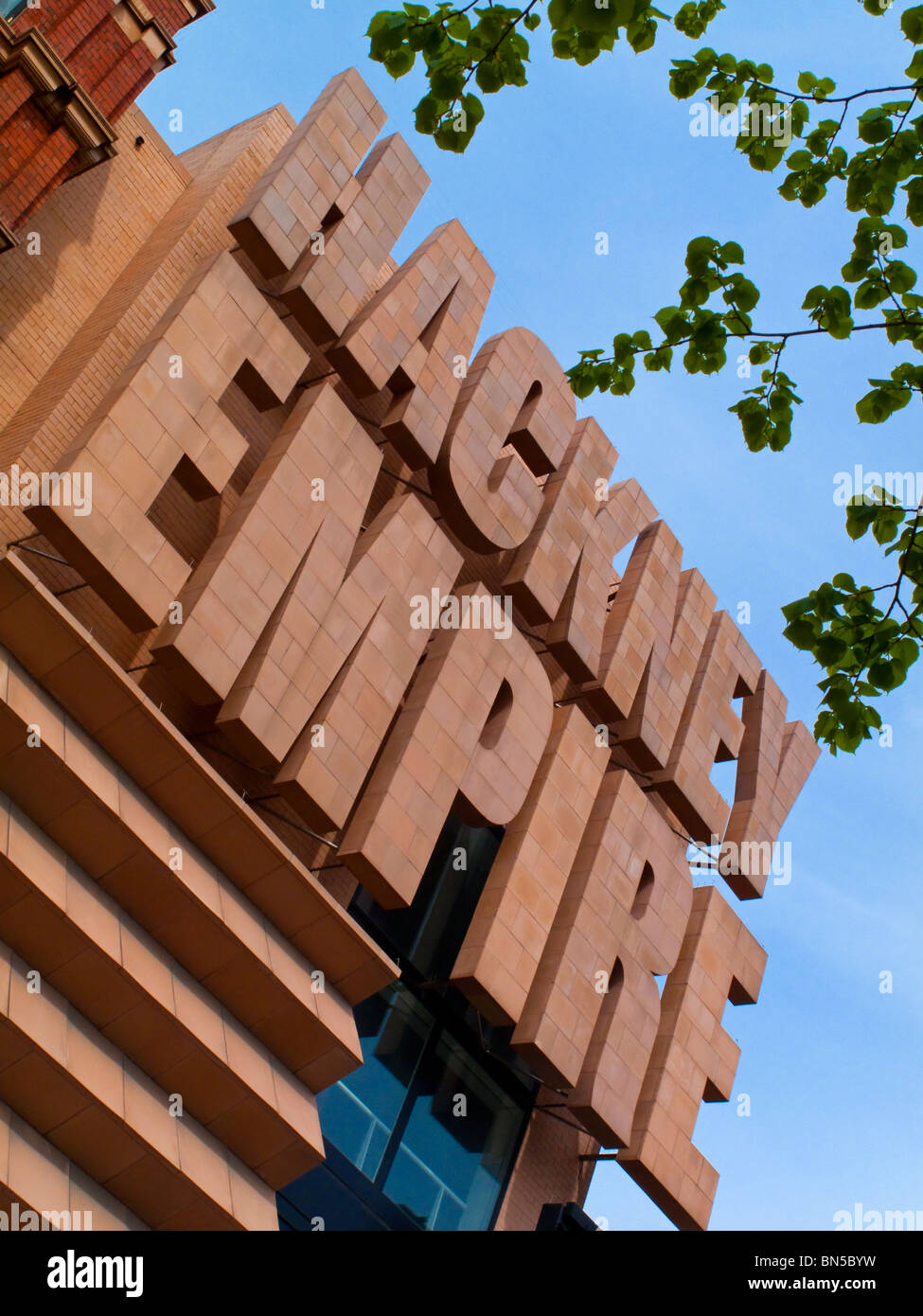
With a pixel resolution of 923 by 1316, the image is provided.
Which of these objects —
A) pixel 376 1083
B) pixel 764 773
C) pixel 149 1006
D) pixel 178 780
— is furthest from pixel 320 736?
pixel 764 773

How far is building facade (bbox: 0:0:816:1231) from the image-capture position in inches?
630

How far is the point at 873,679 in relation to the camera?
10.4 meters

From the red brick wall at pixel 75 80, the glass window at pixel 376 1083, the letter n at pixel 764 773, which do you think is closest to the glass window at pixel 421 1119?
the glass window at pixel 376 1083

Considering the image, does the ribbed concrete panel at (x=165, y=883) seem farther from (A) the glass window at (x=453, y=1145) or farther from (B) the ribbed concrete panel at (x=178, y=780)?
(A) the glass window at (x=453, y=1145)

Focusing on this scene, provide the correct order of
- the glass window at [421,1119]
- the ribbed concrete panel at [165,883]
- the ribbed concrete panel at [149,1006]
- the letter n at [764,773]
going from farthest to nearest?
the letter n at [764,773] < the glass window at [421,1119] < the ribbed concrete panel at [165,883] < the ribbed concrete panel at [149,1006]

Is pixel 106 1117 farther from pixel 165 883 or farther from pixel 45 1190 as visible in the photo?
pixel 165 883

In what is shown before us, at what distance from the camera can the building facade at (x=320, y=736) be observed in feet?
52.5

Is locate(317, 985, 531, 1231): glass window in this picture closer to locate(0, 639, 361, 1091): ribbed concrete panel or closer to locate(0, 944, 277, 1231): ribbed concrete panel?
locate(0, 639, 361, 1091): ribbed concrete panel

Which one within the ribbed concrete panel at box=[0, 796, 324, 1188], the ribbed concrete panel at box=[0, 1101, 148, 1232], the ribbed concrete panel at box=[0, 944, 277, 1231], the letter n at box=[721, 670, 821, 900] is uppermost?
the letter n at box=[721, 670, 821, 900]

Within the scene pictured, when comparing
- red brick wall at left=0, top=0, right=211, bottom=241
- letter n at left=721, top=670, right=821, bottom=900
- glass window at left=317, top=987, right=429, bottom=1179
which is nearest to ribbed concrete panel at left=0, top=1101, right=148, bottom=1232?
glass window at left=317, top=987, right=429, bottom=1179

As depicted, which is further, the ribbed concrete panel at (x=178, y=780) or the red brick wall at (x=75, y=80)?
the red brick wall at (x=75, y=80)

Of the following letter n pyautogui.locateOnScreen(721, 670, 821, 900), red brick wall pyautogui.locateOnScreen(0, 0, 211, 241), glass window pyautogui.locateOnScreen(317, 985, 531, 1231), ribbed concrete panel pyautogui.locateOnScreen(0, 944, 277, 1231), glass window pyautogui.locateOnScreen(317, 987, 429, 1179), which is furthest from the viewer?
letter n pyautogui.locateOnScreen(721, 670, 821, 900)

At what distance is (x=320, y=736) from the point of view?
62.5 feet

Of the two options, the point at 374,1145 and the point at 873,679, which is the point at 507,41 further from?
the point at 374,1145
